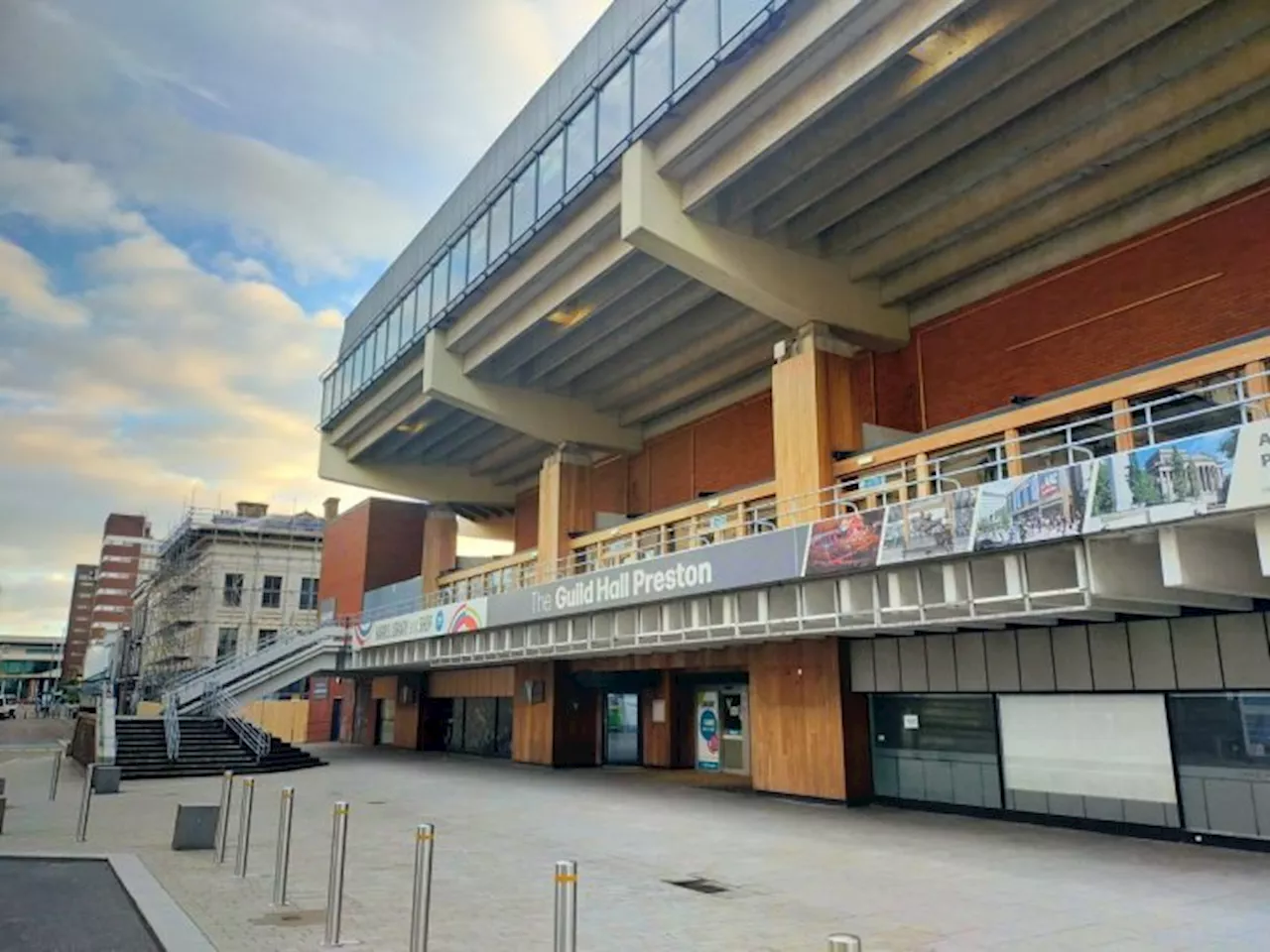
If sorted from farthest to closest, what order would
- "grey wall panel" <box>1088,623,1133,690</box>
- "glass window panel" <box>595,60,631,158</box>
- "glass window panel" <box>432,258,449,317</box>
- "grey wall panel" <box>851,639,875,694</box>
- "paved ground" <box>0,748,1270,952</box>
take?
"glass window panel" <box>432,258,449,317</box>, "glass window panel" <box>595,60,631,158</box>, "grey wall panel" <box>851,639,875,694</box>, "grey wall panel" <box>1088,623,1133,690</box>, "paved ground" <box>0,748,1270,952</box>

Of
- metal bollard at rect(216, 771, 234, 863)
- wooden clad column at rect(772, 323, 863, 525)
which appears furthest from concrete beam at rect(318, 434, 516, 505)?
metal bollard at rect(216, 771, 234, 863)

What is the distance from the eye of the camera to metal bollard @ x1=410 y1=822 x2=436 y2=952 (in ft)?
22.8

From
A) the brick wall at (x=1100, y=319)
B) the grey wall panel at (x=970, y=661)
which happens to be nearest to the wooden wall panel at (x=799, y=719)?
the grey wall panel at (x=970, y=661)

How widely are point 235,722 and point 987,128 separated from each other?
28.6m

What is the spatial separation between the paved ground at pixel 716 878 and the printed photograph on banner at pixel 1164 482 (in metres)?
4.07

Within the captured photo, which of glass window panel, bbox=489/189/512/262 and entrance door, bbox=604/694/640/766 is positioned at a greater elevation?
→ glass window panel, bbox=489/189/512/262

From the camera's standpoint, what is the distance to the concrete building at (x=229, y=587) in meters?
56.0

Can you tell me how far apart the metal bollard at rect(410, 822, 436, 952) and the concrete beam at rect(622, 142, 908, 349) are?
13.8 meters

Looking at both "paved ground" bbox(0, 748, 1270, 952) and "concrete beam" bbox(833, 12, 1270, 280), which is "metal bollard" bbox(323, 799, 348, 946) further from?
"concrete beam" bbox(833, 12, 1270, 280)

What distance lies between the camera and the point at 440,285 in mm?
29219

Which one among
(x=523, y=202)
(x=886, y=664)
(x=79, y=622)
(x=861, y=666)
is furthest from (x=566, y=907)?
(x=79, y=622)

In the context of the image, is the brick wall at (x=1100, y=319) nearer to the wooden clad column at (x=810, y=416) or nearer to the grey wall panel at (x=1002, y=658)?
the wooden clad column at (x=810, y=416)

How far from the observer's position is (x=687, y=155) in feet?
60.6

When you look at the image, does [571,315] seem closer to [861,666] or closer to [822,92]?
[822,92]
